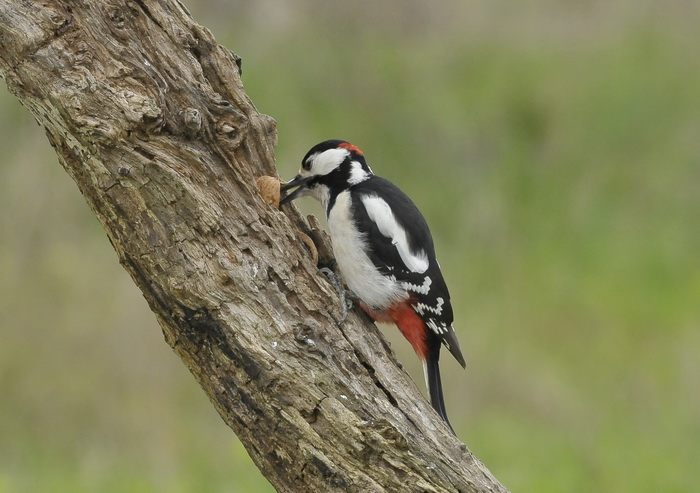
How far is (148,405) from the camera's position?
6.05 meters

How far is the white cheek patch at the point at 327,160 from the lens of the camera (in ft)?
13.1

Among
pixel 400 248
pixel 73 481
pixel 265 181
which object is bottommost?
pixel 73 481

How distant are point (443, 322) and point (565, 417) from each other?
3.44m

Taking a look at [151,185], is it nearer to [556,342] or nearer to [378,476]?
[378,476]

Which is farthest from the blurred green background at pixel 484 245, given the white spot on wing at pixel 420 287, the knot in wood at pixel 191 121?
the knot in wood at pixel 191 121

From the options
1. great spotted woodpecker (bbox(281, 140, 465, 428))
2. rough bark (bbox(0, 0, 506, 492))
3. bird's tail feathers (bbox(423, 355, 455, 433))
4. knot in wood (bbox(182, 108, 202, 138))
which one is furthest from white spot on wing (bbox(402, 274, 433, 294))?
knot in wood (bbox(182, 108, 202, 138))

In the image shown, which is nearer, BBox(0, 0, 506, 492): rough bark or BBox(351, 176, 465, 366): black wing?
BBox(0, 0, 506, 492): rough bark

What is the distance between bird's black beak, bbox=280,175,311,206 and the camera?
3396 mm

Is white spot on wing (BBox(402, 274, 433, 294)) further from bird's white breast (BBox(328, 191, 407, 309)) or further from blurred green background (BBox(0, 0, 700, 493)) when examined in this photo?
blurred green background (BBox(0, 0, 700, 493))

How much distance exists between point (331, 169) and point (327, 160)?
5 cm

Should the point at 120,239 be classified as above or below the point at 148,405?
below

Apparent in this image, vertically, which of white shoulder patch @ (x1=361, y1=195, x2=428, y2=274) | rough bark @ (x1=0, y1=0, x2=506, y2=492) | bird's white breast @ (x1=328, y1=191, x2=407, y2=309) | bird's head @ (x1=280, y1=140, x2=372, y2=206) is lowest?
rough bark @ (x1=0, y1=0, x2=506, y2=492)

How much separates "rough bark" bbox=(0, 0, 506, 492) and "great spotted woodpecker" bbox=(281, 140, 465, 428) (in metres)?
0.66

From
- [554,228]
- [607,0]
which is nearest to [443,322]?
[554,228]
